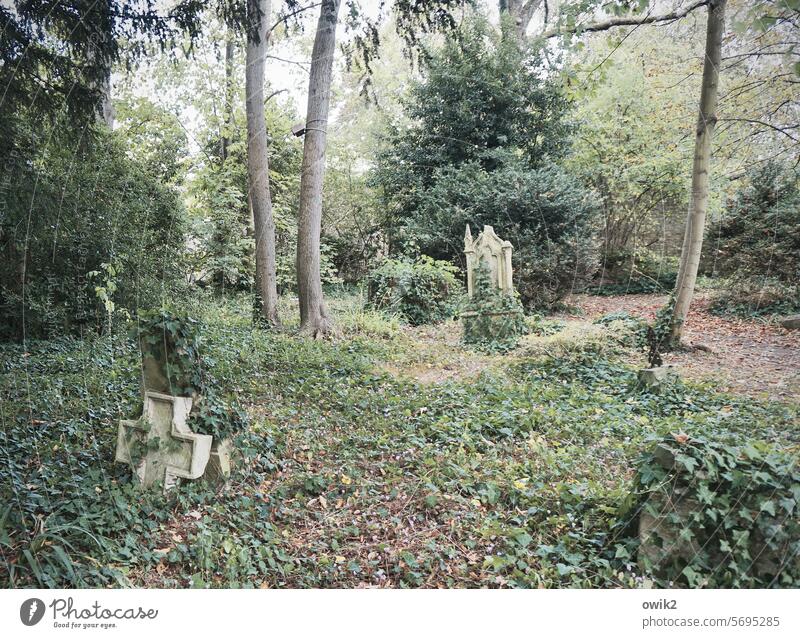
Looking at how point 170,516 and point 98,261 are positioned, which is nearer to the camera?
point 170,516

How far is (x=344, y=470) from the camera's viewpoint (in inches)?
86.9

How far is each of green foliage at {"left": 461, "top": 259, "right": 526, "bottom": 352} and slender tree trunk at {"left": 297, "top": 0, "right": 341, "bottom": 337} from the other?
204 cm

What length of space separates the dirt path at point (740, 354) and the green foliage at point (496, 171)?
4.81ft

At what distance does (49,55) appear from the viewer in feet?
6.97

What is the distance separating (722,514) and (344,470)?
1494 mm

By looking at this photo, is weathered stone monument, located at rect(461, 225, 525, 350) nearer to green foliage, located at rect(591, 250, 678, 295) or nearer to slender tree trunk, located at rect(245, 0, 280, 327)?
green foliage, located at rect(591, 250, 678, 295)

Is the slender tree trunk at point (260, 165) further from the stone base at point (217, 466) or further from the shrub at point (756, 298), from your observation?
the shrub at point (756, 298)

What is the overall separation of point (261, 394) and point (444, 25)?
2.40m

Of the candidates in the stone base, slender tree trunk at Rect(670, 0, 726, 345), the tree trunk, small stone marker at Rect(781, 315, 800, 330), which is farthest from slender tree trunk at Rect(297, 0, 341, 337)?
small stone marker at Rect(781, 315, 800, 330)

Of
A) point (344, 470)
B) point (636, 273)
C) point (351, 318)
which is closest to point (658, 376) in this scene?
point (636, 273)

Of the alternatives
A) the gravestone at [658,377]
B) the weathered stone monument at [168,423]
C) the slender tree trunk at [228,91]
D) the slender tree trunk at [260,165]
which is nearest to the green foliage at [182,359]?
the weathered stone monument at [168,423]

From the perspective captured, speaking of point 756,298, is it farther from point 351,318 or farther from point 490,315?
point 490,315
